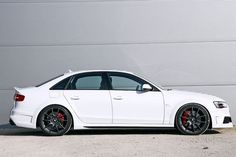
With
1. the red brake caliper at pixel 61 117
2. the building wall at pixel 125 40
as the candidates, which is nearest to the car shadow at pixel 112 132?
the red brake caliper at pixel 61 117

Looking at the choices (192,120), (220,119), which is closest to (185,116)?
(192,120)

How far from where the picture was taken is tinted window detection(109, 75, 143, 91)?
11.2 meters

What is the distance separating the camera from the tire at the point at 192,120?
11.1 m

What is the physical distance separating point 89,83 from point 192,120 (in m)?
2.26

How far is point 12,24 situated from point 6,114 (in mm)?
2265

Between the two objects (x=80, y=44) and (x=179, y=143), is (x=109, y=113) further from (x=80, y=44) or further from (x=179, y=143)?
(x=80, y=44)

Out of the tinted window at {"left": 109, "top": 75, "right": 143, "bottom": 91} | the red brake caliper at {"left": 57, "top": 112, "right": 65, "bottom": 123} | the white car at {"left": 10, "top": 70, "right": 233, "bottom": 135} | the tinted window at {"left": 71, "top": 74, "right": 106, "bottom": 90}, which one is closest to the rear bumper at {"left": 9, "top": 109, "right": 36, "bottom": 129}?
the white car at {"left": 10, "top": 70, "right": 233, "bottom": 135}

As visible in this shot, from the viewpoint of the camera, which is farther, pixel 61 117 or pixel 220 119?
pixel 220 119

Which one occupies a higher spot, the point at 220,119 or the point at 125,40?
the point at 125,40

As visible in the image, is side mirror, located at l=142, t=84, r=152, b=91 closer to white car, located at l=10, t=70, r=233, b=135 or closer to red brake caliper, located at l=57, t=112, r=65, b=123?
white car, located at l=10, t=70, r=233, b=135

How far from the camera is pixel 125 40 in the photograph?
13.6 meters

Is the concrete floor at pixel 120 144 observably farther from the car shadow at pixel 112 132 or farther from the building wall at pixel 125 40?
the building wall at pixel 125 40

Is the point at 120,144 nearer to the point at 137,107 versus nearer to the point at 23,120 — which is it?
the point at 137,107

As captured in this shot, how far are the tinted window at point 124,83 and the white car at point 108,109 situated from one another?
4 centimetres
